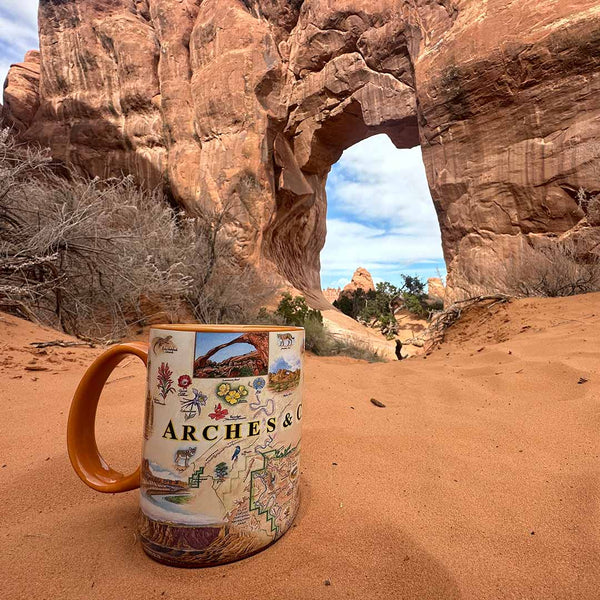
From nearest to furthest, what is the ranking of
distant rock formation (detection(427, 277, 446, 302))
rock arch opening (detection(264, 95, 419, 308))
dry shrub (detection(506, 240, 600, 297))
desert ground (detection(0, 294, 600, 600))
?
1. desert ground (detection(0, 294, 600, 600))
2. dry shrub (detection(506, 240, 600, 297))
3. rock arch opening (detection(264, 95, 419, 308))
4. distant rock formation (detection(427, 277, 446, 302))

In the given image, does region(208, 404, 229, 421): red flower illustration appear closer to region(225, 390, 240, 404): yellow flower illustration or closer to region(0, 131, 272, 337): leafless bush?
region(225, 390, 240, 404): yellow flower illustration

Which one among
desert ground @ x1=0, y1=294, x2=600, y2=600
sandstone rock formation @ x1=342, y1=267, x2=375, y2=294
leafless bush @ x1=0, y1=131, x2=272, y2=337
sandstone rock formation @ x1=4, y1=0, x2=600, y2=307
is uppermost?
sandstone rock formation @ x1=4, y1=0, x2=600, y2=307

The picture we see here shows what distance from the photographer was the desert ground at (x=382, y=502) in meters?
0.58

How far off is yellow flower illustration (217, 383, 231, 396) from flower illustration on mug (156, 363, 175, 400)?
0.08 m

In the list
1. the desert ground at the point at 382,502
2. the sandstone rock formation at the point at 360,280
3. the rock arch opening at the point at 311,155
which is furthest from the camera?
the sandstone rock formation at the point at 360,280

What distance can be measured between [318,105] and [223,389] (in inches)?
418

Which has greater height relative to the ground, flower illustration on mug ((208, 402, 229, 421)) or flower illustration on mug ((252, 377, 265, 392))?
flower illustration on mug ((252, 377, 265, 392))

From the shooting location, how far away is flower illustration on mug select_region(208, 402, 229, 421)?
61 cm

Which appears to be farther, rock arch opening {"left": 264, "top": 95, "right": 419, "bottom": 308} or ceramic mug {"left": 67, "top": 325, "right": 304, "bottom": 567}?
rock arch opening {"left": 264, "top": 95, "right": 419, "bottom": 308}

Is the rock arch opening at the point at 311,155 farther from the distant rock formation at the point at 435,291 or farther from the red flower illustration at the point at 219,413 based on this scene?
the red flower illustration at the point at 219,413

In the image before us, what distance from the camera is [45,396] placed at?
1.54 meters

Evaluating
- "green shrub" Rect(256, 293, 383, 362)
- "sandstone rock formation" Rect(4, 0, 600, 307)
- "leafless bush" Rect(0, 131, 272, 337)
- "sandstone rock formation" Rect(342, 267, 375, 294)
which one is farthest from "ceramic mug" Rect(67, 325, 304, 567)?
"sandstone rock formation" Rect(342, 267, 375, 294)

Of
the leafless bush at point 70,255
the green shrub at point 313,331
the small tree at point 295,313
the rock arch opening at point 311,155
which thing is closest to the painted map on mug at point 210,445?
the leafless bush at point 70,255

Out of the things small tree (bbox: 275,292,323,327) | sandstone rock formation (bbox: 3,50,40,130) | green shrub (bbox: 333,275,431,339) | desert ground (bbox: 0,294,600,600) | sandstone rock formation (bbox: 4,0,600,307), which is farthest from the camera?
green shrub (bbox: 333,275,431,339)
